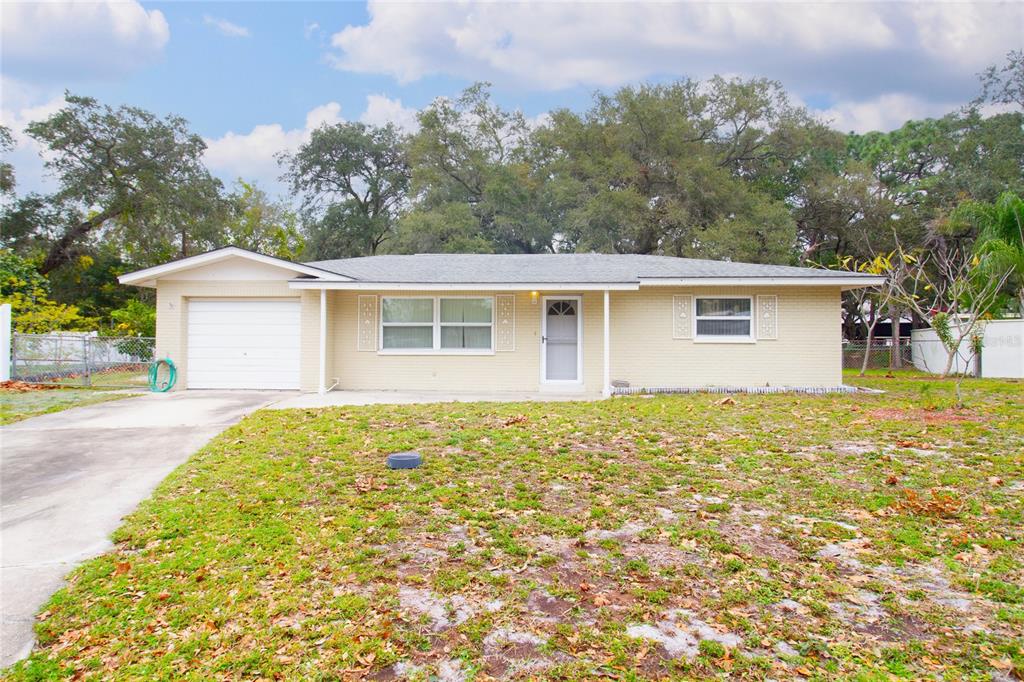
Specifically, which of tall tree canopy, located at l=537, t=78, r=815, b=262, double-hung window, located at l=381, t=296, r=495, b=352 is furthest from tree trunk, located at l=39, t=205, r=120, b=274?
tall tree canopy, located at l=537, t=78, r=815, b=262

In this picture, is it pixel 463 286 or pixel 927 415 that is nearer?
pixel 927 415

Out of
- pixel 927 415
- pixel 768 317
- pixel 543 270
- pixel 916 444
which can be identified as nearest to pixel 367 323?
pixel 543 270

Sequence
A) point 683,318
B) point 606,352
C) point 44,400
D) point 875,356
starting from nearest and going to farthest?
point 44,400 → point 606,352 → point 683,318 → point 875,356

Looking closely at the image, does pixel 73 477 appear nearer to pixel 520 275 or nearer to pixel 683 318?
pixel 520 275

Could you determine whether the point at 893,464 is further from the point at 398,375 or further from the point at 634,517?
the point at 398,375

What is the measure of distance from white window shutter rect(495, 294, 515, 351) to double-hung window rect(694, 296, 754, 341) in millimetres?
4276

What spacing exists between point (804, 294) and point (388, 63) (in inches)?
693

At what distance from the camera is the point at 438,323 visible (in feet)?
44.1

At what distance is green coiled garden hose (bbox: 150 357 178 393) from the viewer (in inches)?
489

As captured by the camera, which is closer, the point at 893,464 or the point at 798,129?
the point at 893,464

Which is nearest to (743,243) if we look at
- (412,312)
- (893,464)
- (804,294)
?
(804,294)

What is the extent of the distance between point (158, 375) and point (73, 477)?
7374 millimetres

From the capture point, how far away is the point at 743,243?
2341 cm

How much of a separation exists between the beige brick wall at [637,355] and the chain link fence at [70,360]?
203 inches
